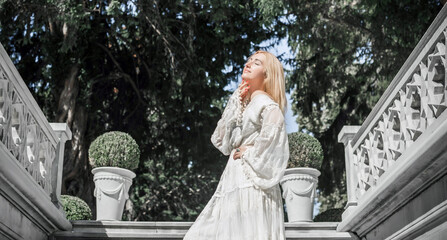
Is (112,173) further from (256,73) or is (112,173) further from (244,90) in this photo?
(256,73)

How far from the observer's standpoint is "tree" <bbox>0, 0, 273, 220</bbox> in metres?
12.5

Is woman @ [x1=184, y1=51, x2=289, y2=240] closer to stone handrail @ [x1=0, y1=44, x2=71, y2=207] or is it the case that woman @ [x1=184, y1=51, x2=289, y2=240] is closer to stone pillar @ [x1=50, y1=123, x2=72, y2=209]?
stone handrail @ [x1=0, y1=44, x2=71, y2=207]

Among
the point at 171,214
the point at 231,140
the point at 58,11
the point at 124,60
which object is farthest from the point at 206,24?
the point at 231,140

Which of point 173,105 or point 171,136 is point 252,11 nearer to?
point 173,105

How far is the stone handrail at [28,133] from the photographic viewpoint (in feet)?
16.9

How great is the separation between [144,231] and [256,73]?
3.23 m

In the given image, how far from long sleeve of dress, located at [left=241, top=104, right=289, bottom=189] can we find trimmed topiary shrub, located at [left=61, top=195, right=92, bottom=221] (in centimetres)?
410

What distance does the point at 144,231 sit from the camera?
699 centimetres

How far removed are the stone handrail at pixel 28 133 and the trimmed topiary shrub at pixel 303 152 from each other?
125 inches

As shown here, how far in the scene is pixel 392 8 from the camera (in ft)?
36.8

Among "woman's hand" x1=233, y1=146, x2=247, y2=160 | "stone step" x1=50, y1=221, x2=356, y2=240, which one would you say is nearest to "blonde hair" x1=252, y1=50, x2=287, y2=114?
"woman's hand" x1=233, y1=146, x2=247, y2=160

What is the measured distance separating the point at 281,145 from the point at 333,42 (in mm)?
9015

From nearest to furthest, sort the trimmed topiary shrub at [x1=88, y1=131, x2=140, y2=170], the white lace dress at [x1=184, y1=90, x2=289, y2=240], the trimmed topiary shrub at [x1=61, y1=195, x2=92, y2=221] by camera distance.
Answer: the white lace dress at [x1=184, y1=90, x2=289, y2=240] → the trimmed topiary shrub at [x1=61, y1=195, x2=92, y2=221] → the trimmed topiary shrub at [x1=88, y1=131, x2=140, y2=170]

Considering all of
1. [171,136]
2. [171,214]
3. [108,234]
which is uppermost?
[171,136]
